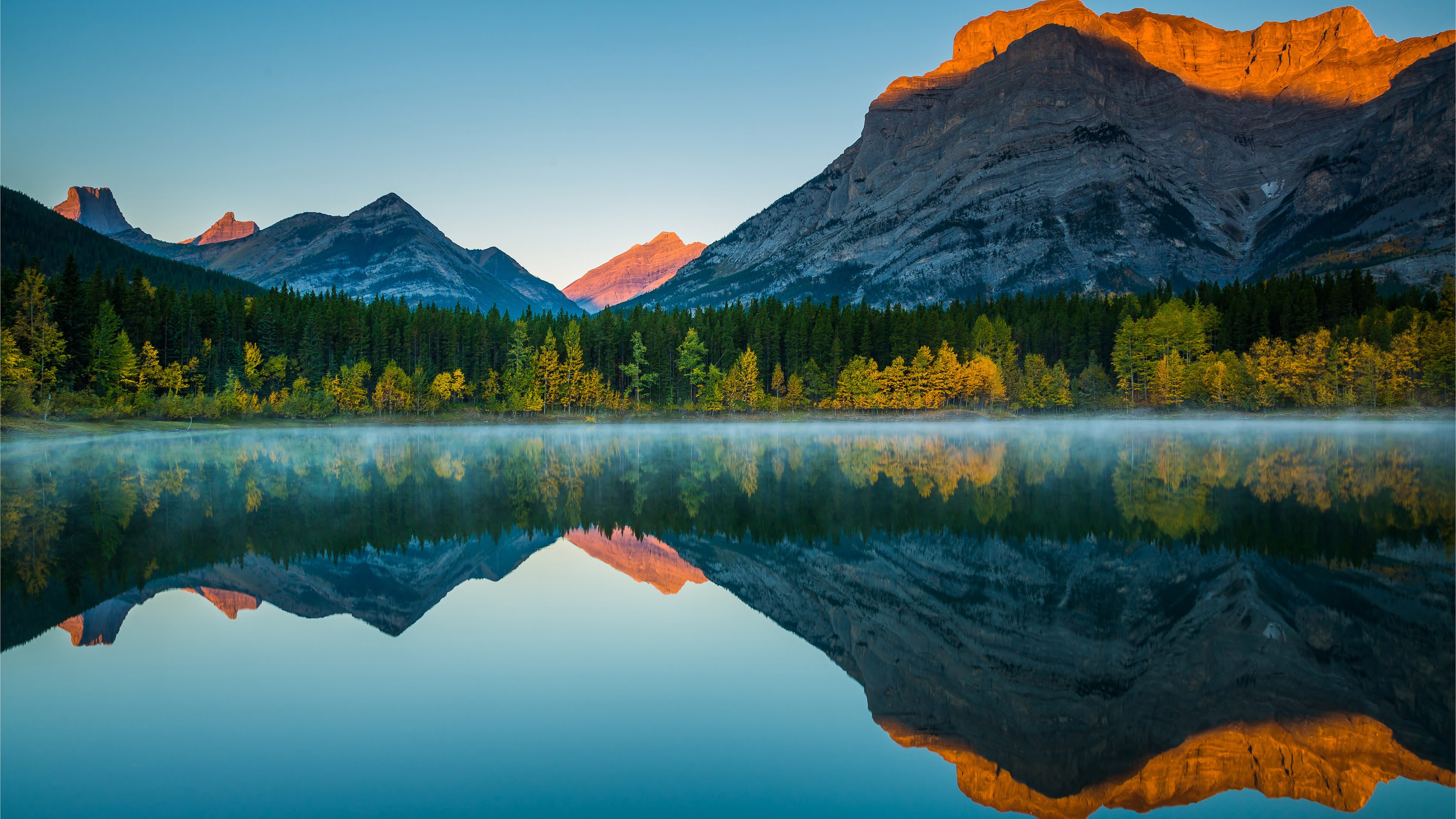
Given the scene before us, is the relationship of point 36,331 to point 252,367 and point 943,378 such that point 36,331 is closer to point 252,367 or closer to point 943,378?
point 252,367

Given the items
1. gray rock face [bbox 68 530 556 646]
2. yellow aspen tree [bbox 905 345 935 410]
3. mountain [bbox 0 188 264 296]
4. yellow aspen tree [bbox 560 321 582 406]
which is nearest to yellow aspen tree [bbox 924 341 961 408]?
yellow aspen tree [bbox 905 345 935 410]

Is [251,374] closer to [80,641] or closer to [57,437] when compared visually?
[57,437]

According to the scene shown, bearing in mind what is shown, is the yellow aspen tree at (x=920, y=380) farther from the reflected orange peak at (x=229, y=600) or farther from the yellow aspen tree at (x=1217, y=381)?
the reflected orange peak at (x=229, y=600)

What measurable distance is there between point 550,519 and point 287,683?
41.9 feet

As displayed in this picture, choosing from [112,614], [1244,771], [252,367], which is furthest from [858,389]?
[1244,771]

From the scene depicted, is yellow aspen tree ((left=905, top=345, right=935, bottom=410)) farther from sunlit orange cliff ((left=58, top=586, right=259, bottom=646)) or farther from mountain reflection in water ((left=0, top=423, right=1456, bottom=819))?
sunlit orange cliff ((left=58, top=586, right=259, bottom=646))

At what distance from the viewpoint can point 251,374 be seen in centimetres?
9825

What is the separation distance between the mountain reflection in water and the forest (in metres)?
59.4

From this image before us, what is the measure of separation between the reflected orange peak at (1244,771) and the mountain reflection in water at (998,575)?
0.03 meters

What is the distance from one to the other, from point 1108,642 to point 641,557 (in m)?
10.2

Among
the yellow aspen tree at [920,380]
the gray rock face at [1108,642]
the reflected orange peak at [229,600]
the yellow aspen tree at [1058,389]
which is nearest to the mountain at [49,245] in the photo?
the yellow aspen tree at [920,380]

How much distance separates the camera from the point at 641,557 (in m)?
18.0

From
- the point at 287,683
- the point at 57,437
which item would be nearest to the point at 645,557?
the point at 287,683

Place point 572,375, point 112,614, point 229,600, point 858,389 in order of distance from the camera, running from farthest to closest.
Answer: point 572,375 < point 858,389 < point 229,600 < point 112,614
